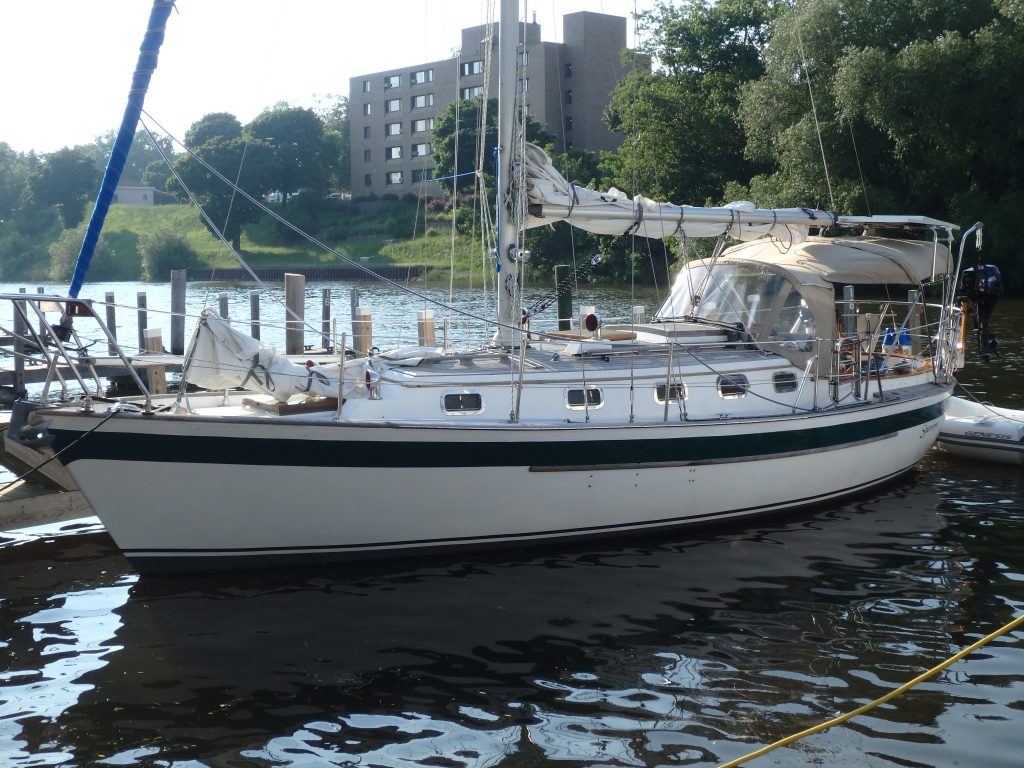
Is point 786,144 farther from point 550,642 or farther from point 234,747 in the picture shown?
point 234,747

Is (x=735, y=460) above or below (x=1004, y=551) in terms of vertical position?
above

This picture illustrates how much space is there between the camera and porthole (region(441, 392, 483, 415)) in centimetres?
1062

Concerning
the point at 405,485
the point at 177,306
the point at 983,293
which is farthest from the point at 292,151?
the point at 405,485

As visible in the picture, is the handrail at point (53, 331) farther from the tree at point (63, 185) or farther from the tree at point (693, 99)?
the tree at point (63, 185)

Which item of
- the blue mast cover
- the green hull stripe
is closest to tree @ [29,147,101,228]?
the blue mast cover

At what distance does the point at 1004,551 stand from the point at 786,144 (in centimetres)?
2886

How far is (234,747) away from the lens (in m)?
7.12

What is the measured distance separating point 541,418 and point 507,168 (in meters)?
3.19

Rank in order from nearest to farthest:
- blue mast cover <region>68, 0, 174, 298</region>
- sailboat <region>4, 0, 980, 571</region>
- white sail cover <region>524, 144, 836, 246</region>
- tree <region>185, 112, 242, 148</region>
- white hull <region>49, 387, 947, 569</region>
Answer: white hull <region>49, 387, 947, 569</region>
sailboat <region>4, 0, 980, 571</region>
blue mast cover <region>68, 0, 174, 298</region>
white sail cover <region>524, 144, 836, 246</region>
tree <region>185, 112, 242, 148</region>

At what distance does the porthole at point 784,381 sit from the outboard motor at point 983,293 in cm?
532

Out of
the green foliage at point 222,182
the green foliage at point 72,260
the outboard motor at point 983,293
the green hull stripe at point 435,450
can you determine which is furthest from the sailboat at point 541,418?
the green foliage at point 72,260

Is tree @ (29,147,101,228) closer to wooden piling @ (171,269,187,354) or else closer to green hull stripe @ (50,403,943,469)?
Answer: wooden piling @ (171,269,187,354)

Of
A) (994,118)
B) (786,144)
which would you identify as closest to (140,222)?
(786,144)

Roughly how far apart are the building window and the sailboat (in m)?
0.03
